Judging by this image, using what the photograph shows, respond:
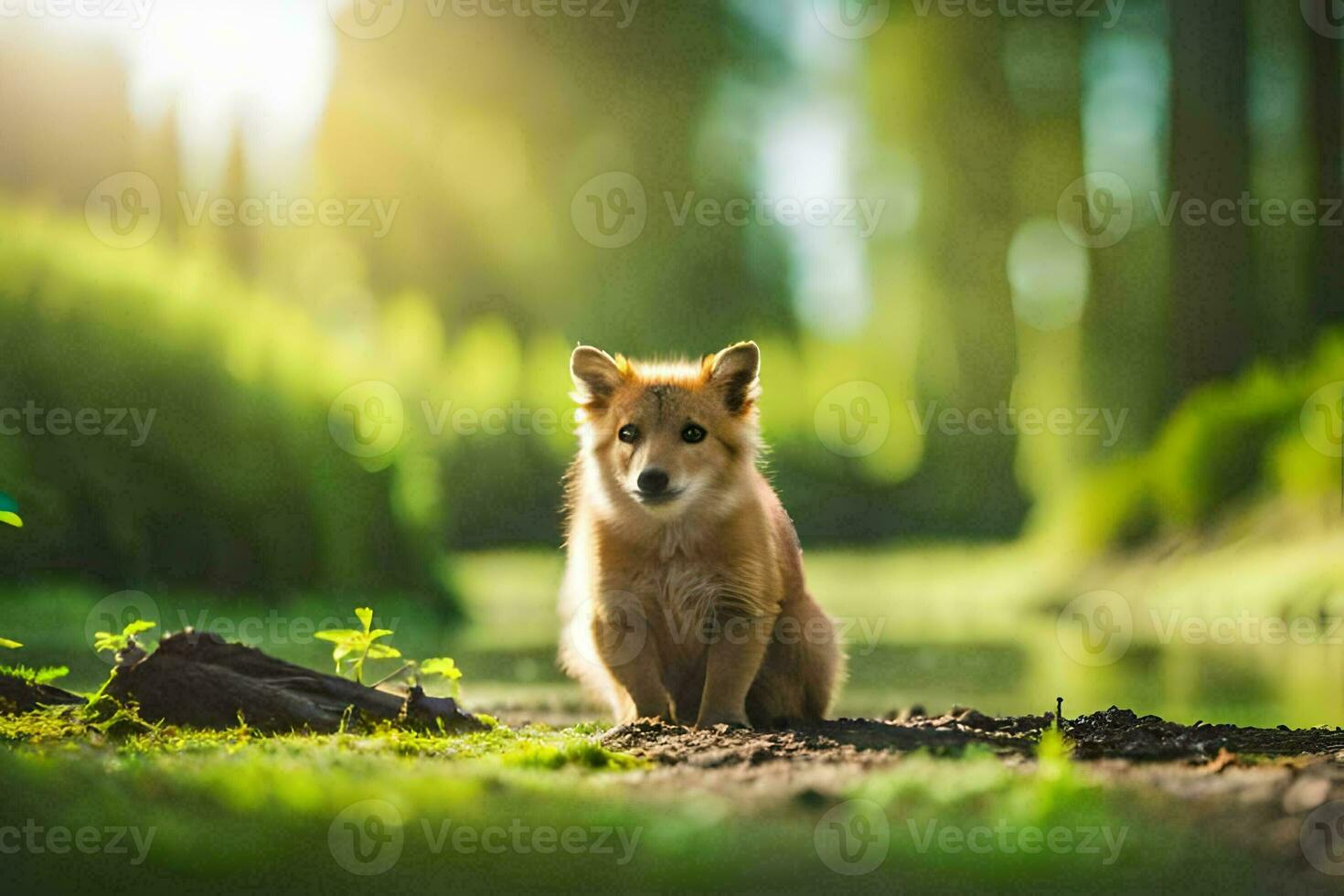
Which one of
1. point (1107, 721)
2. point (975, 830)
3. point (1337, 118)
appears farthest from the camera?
point (1337, 118)

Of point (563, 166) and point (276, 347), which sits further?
point (563, 166)

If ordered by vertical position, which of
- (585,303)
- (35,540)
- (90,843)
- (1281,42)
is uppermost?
(1281,42)

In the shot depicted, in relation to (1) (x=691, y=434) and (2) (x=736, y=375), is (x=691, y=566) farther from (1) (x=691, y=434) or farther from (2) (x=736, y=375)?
(2) (x=736, y=375)

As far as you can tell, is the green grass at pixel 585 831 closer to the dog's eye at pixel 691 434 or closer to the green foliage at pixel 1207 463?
the dog's eye at pixel 691 434

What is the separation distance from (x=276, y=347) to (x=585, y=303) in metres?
5.42

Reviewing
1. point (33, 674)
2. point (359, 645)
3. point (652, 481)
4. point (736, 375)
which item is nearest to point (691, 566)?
point (652, 481)

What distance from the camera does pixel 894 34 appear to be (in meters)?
15.7

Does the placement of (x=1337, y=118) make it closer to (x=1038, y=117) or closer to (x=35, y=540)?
(x=1038, y=117)

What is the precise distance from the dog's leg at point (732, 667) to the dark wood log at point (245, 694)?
1.13 metres

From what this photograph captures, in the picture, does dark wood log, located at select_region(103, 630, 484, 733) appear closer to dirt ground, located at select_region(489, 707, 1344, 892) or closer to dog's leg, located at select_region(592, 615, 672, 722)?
dog's leg, located at select_region(592, 615, 672, 722)

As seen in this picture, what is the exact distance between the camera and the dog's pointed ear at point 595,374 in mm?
5422

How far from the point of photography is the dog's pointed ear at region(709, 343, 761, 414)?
17.4 feet

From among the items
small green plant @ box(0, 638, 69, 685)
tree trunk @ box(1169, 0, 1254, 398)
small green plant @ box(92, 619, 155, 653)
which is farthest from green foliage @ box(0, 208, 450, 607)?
tree trunk @ box(1169, 0, 1254, 398)

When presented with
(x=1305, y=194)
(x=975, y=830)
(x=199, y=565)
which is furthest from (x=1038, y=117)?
(x=975, y=830)
